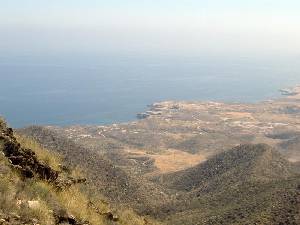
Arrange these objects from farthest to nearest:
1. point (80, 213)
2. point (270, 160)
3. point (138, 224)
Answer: point (270, 160) < point (138, 224) < point (80, 213)

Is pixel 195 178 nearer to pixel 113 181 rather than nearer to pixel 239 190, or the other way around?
pixel 239 190

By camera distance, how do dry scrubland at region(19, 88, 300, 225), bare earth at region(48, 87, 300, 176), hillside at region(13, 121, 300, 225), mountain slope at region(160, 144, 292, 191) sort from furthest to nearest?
bare earth at region(48, 87, 300, 176) → mountain slope at region(160, 144, 292, 191) → dry scrubland at region(19, 88, 300, 225) → hillside at region(13, 121, 300, 225)

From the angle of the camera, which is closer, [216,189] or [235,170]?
[216,189]

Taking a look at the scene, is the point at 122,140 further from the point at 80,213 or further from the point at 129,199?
the point at 80,213

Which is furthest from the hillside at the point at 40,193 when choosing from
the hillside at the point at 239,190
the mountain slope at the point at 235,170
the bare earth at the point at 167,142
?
the bare earth at the point at 167,142

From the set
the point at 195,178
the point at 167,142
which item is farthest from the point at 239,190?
the point at 167,142

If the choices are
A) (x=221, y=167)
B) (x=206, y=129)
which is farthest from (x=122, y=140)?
(x=221, y=167)

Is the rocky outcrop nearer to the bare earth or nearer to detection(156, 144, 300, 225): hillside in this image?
detection(156, 144, 300, 225): hillside

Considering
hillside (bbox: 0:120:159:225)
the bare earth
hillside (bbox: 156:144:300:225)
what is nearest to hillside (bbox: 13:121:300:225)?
hillside (bbox: 156:144:300:225)
